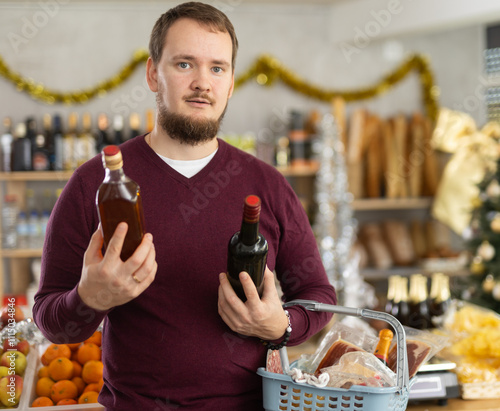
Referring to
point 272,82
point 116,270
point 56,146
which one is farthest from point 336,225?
point 116,270

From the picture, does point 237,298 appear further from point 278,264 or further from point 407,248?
point 407,248

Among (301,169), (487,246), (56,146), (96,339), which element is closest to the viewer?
(96,339)

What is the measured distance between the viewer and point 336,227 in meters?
3.92

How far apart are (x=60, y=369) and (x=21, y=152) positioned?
2.96 meters

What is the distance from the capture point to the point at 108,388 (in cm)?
132

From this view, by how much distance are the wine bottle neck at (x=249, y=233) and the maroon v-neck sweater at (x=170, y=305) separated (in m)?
0.21

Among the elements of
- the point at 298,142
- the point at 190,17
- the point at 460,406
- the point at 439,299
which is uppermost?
the point at 298,142

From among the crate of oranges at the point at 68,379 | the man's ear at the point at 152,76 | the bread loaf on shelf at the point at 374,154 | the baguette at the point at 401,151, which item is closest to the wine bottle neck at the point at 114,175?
the man's ear at the point at 152,76

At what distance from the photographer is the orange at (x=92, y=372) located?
1785 millimetres

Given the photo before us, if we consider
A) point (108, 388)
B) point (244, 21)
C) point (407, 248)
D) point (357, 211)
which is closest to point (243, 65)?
point (244, 21)

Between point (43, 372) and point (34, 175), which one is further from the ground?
point (34, 175)

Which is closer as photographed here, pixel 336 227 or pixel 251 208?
pixel 251 208

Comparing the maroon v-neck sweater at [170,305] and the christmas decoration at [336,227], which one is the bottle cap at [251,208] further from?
the christmas decoration at [336,227]

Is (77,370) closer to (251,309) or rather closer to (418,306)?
(251,309)
